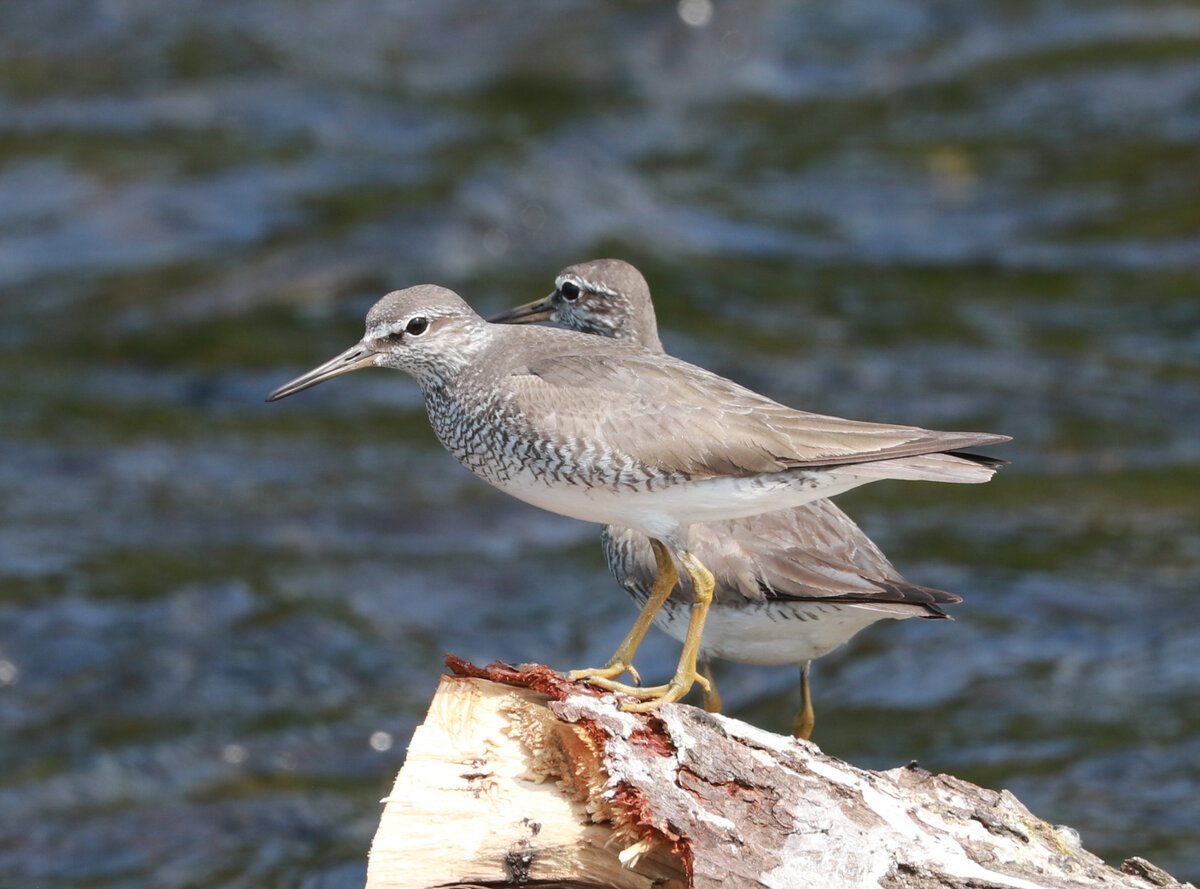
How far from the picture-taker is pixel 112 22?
65.4 feet

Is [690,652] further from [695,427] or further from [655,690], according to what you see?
[695,427]

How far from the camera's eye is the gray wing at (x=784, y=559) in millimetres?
6902

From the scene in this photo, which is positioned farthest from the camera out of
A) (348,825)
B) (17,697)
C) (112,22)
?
(112,22)

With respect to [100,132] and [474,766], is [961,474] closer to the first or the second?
[474,766]

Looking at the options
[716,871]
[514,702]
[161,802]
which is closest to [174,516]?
[161,802]

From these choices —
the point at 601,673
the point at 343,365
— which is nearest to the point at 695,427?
the point at 601,673

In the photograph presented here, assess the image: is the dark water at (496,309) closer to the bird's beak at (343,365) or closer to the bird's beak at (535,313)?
the bird's beak at (535,313)

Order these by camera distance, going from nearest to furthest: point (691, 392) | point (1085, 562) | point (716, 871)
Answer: point (716, 871) < point (691, 392) < point (1085, 562)

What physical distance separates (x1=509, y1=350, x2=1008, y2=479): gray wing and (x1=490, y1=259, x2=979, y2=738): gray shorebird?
1282 mm

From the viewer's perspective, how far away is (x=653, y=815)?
4.54 metres

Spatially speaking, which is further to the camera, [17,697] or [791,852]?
[17,697]

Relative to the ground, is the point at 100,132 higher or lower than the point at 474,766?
higher

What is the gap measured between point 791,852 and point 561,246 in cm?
1174

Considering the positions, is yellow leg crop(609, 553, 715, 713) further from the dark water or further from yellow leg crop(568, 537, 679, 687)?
the dark water
